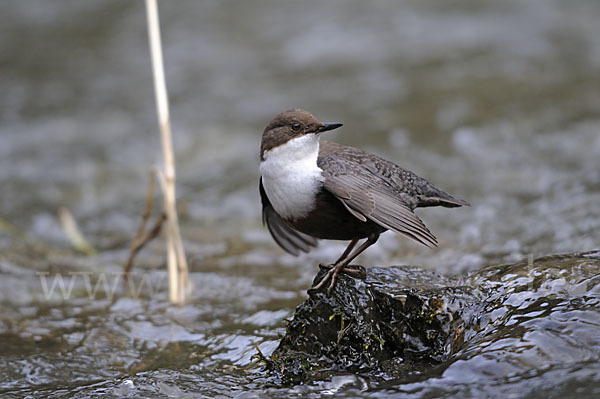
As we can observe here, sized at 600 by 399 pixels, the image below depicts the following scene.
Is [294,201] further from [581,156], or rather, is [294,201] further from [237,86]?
[237,86]

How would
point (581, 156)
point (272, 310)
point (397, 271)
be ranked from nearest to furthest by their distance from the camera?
point (397, 271) < point (272, 310) < point (581, 156)

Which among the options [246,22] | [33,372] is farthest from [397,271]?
[246,22]

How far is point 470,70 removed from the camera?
32.7 feet

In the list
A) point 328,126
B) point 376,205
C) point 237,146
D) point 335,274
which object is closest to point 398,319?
point 335,274

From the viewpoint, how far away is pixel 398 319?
10.4 feet

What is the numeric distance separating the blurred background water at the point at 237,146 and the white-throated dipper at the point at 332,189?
713 millimetres

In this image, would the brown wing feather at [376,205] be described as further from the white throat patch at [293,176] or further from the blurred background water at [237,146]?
the blurred background water at [237,146]

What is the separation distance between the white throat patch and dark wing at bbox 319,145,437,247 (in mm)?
62

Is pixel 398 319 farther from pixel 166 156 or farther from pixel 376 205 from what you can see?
pixel 166 156

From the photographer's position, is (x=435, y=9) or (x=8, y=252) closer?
(x=8, y=252)

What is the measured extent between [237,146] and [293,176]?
558 centimetres

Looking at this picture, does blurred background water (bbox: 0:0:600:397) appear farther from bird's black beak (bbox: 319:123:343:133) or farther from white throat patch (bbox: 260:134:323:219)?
bird's black beak (bbox: 319:123:343:133)

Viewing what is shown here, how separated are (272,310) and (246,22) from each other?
323 inches

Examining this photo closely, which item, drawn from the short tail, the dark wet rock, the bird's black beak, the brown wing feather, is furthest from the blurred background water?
the bird's black beak
